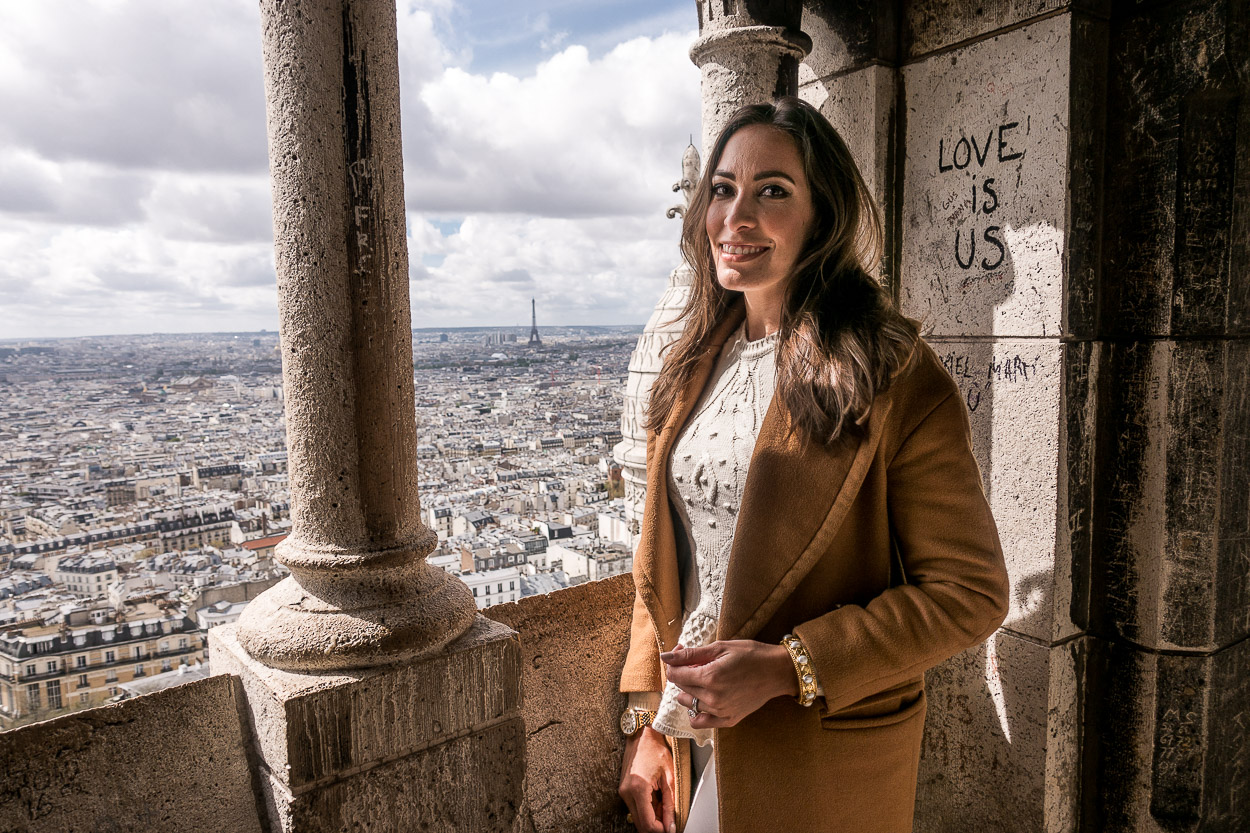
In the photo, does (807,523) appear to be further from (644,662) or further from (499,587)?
(499,587)

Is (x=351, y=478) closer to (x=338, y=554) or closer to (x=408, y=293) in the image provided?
(x=338, y=554)

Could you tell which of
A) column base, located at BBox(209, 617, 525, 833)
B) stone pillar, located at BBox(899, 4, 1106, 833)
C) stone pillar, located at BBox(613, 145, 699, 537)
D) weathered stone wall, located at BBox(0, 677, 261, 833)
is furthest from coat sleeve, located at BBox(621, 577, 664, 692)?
stone pillar, located at BBox(613, 145, 699, 537)

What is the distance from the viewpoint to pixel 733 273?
137 centimetres

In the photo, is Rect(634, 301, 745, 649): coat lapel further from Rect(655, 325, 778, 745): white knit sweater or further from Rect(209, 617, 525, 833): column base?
Rect(209, 617, 525, 833): column base

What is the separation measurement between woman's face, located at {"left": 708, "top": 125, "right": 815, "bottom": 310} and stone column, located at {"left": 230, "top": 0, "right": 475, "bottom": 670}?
0.70 meters

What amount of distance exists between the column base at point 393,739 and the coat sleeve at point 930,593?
0.83 meters

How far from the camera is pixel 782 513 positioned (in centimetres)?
124

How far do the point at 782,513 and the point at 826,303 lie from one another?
0.38 metres

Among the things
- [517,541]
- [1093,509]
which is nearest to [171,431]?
[517,541]

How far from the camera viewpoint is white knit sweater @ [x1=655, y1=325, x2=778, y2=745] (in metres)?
1.36

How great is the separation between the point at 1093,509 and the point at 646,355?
9.12ft

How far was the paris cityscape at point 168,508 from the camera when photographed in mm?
1891

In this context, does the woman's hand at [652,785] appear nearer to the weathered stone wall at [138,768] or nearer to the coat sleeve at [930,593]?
the coat sleeve at [930,593]

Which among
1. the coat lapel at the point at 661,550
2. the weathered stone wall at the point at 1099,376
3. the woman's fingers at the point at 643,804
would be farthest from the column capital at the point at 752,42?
the woman's fingers at the point at 643,804
